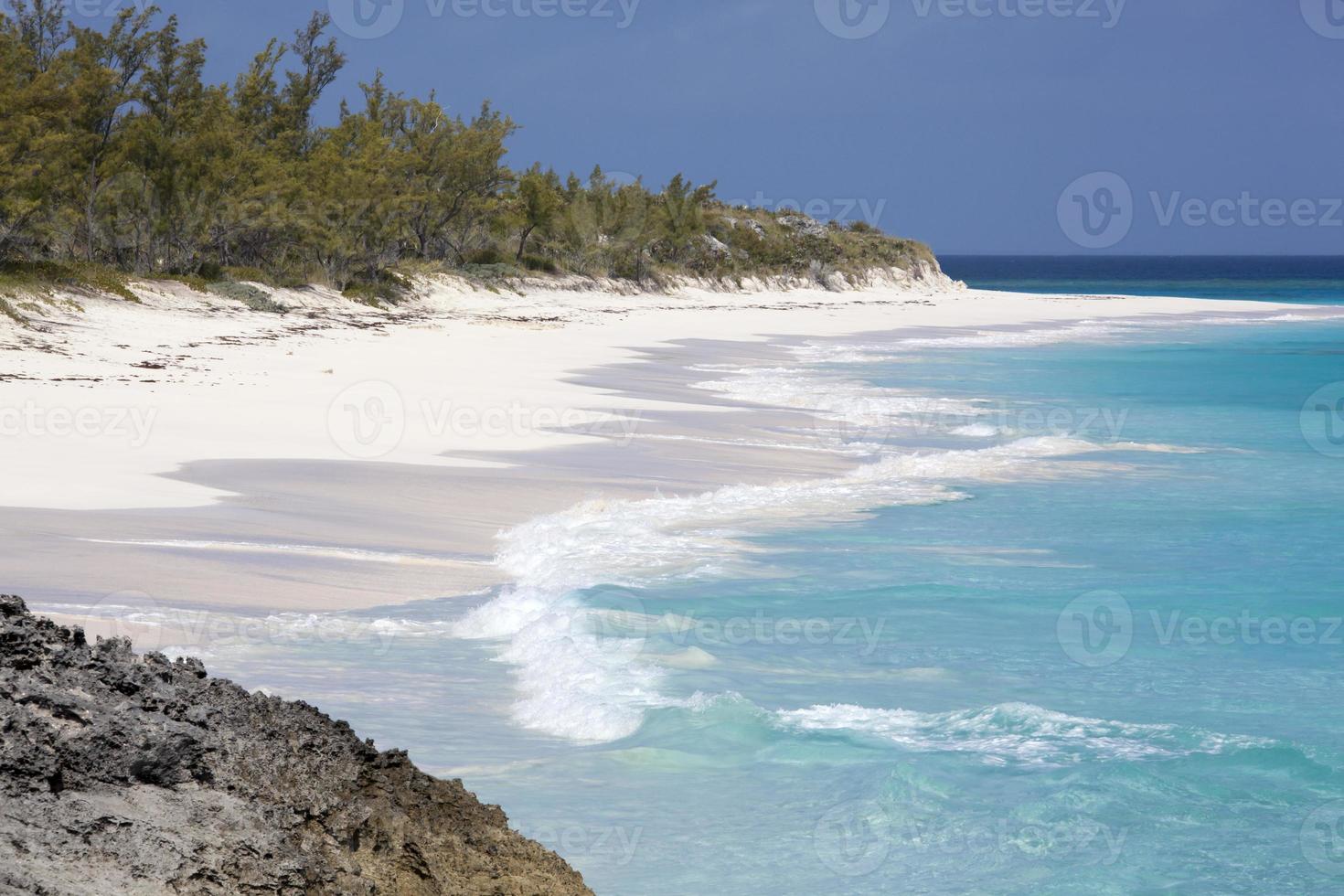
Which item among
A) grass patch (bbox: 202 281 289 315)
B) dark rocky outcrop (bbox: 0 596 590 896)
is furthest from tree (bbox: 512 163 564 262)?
dark rocky outcrop (bbox: 0 596 590 896)

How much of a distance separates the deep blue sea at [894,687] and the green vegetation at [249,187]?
16.4m

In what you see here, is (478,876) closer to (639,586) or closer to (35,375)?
(639,586)

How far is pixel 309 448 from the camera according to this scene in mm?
11422

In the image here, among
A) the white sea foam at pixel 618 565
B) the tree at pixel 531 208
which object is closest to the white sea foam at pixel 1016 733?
the white sea foam at pixel 618 565

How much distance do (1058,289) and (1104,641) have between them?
94440mm

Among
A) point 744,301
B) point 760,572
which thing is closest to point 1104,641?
point 760,572

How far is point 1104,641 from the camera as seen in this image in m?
6.84

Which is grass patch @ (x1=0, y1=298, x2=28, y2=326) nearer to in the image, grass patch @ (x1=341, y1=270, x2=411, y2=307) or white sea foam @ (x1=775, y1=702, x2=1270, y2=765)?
grass patch @ (x1=341, y1=270, x2=411, y2=307)

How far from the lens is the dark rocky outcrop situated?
258cm

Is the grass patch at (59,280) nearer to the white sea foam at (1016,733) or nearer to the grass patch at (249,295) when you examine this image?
the grass patch at (249,295)

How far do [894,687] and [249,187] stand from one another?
27.8 m

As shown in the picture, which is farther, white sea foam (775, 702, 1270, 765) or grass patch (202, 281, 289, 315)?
grass patch (202, 281, 289, 315)

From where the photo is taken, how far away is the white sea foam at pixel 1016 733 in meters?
5.18

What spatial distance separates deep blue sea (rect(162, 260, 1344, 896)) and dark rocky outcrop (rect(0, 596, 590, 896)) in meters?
0.94
